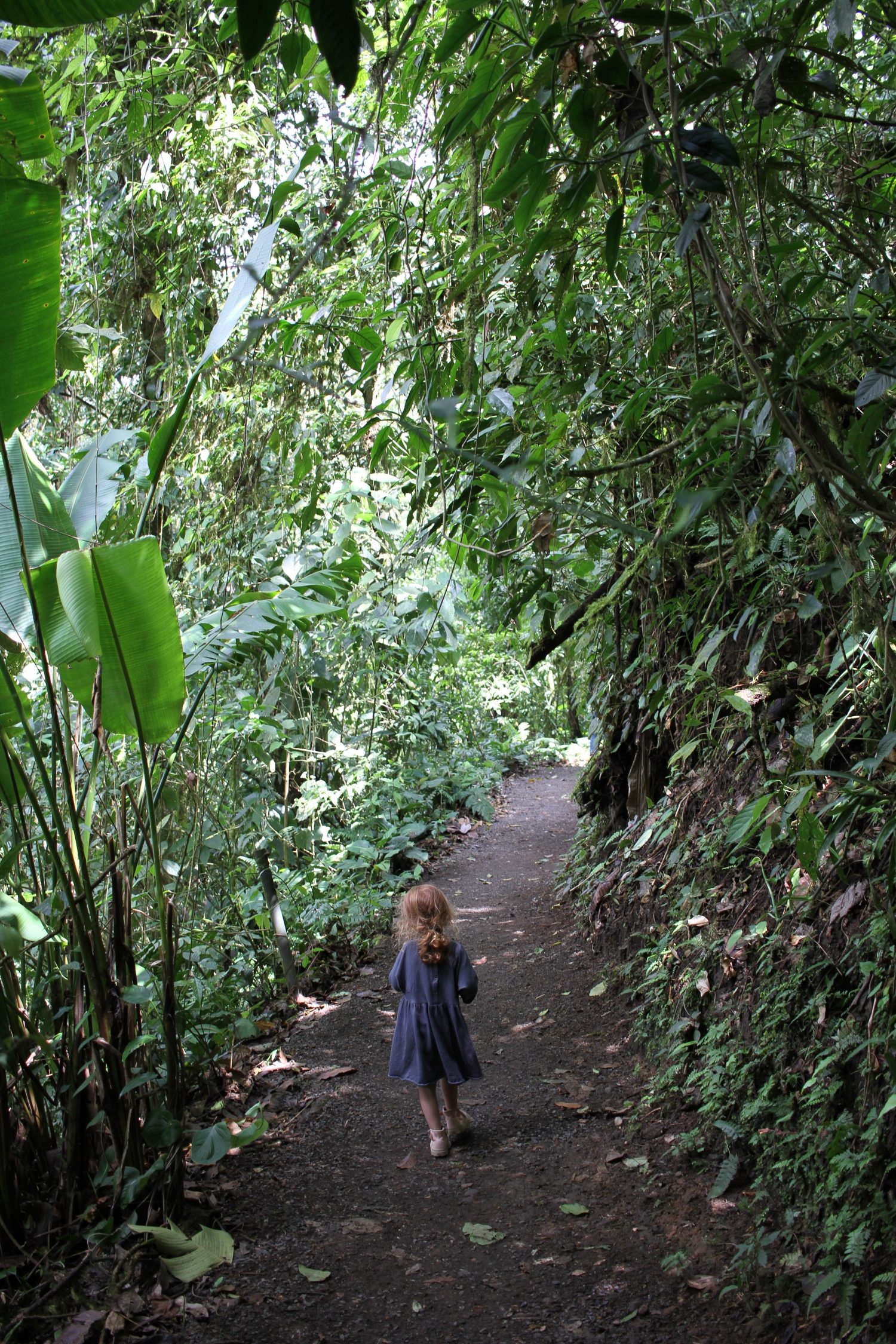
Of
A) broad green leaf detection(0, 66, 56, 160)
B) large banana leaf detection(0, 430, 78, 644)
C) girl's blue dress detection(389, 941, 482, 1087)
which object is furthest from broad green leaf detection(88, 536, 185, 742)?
girl's blue dress detection(389, 941, 482, 1087)

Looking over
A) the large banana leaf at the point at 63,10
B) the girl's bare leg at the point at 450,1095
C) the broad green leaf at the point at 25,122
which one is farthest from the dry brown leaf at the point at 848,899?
the broad green leaf at the point at 25,122

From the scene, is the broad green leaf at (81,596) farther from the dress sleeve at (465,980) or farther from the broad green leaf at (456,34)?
the dress sleeve at (465,980)

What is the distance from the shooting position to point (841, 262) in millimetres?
3463

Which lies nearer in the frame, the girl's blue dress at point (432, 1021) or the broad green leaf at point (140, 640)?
the broad green leaf at point (140, 640)

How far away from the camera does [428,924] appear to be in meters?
4.44

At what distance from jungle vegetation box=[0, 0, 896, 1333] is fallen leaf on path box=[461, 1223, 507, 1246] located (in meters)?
0.90

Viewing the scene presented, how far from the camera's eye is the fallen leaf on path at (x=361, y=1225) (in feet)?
11.8

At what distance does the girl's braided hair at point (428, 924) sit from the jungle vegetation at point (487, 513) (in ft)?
3.33

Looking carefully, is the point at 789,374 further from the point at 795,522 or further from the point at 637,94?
the point at 795,522

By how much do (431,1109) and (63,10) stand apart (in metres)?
4.12

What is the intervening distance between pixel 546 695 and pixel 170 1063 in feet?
43.1

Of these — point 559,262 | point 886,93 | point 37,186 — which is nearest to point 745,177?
point 559,262

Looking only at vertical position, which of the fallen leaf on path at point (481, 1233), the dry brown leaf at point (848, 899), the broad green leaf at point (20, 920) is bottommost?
the fallen leaf on path at point (481, 1233)

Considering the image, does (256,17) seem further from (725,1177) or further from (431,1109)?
(431,1109)
